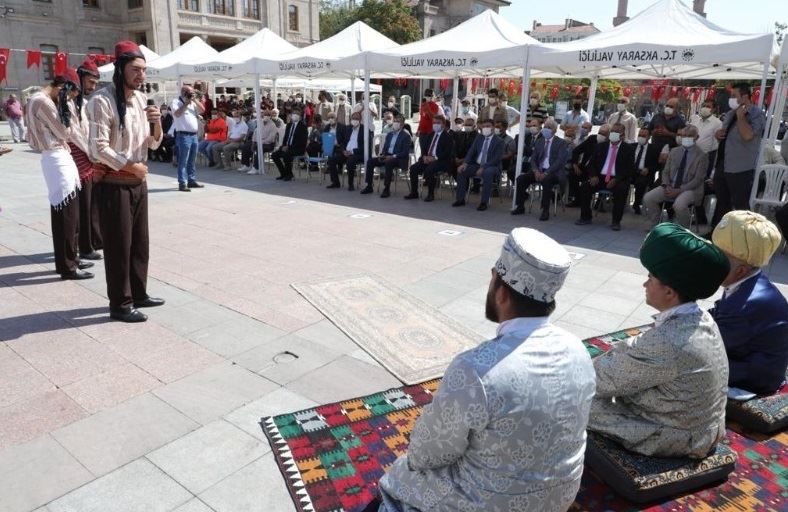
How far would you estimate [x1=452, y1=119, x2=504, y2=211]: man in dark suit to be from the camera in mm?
9812

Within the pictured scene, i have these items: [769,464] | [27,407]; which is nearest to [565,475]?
[769,464]

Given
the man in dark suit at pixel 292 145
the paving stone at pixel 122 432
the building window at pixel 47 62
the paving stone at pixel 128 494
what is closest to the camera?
the paving stone at pixel 128 494

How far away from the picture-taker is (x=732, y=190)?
26.2 feet

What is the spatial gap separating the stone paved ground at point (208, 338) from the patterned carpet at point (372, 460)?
0.13 meters

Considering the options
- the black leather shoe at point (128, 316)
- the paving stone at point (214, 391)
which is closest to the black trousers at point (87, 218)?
the black leather shoe at point (128, 316)

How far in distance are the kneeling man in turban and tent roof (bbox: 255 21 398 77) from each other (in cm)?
989

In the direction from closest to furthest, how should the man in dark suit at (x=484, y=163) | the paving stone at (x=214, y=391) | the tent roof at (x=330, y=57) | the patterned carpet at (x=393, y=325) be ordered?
the paving stone at (x=214, y=391) → the patterned carpet at (x=393, y=325) → the man in dark suit at (x=484, y=163) → the tent roof at (x=330, y=57)

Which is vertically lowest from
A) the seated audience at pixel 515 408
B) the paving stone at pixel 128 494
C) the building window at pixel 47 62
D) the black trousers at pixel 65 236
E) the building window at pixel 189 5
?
the paving stone at pixel 128 494

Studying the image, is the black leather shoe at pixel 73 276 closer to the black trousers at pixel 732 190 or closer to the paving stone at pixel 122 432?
the paving stone at pixel 122 432

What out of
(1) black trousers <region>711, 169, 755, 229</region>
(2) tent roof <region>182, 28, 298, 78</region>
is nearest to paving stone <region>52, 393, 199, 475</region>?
(1) black trousers <region>711, 169, 755, 229</region>

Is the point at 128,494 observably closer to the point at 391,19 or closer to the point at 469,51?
the point at 469,51

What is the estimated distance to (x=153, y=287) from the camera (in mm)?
5516

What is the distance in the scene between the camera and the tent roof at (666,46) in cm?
746

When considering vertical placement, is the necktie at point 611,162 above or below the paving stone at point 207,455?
above
